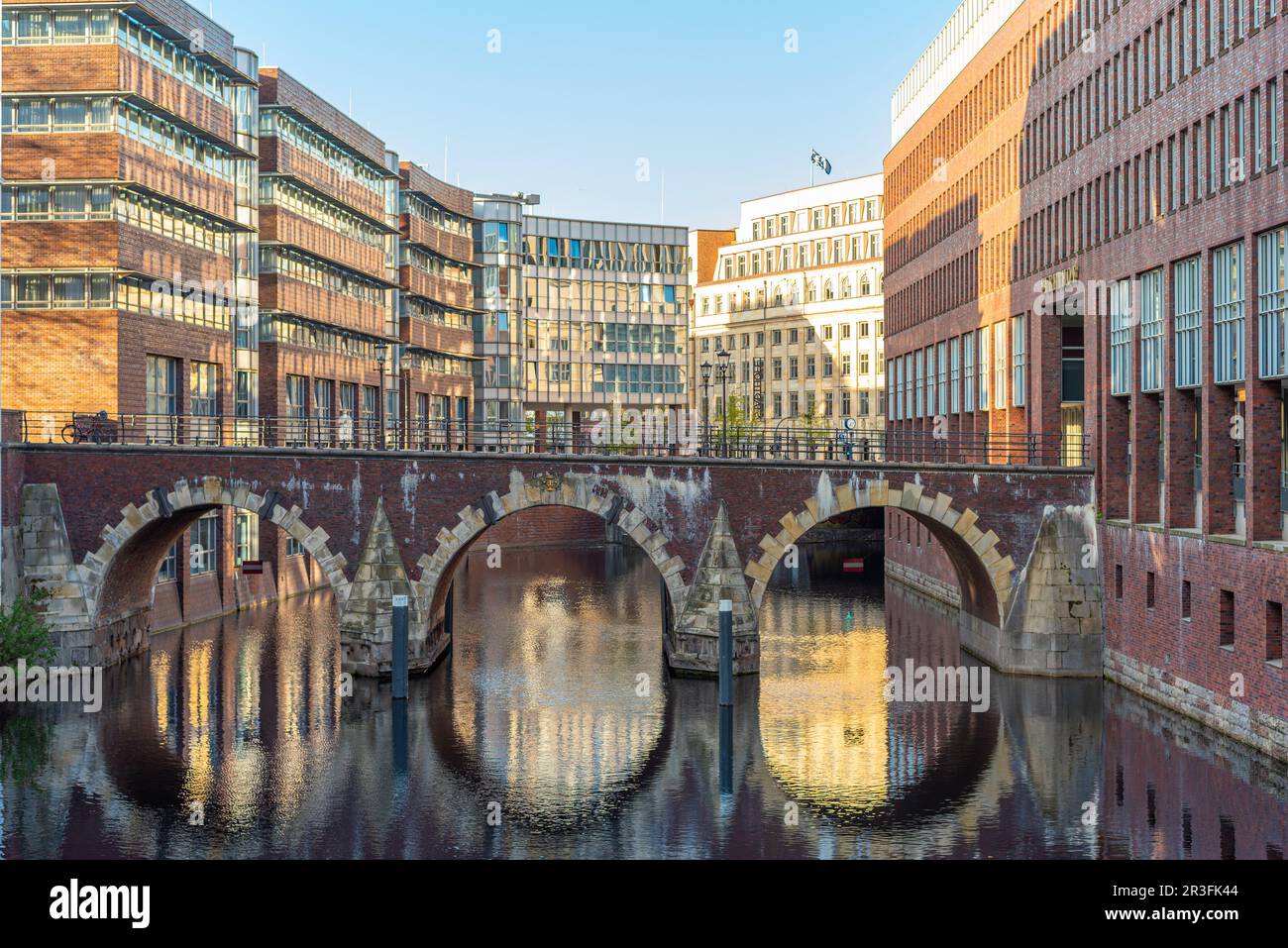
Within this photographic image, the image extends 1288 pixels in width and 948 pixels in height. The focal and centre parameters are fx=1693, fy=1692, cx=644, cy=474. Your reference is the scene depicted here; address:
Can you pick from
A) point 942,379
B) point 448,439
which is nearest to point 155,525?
point 448,439

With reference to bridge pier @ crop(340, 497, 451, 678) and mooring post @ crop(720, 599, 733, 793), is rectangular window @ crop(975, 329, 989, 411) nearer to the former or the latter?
mooring post @ crop(720, 599, 733, 793)

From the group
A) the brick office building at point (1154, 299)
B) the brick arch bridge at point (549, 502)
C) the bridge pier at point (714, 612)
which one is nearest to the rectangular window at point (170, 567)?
the brick arch bridge at point (549, 502)

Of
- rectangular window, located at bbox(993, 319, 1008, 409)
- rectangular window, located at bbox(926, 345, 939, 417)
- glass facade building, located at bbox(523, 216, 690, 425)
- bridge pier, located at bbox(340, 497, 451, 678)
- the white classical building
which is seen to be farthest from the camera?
the white classical building

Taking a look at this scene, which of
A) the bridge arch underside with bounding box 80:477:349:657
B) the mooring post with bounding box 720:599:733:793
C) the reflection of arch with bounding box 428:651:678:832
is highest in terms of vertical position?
the bridge arch underside with bounding box 80:477:349:657

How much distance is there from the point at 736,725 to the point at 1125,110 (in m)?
24.2

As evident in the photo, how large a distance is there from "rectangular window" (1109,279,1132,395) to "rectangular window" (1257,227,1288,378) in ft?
33.4

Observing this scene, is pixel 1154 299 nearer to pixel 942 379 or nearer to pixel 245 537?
pixel 942 379

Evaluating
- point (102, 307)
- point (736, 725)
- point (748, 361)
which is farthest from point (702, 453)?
point (748, 361)

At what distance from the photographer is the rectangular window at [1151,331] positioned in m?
51.9

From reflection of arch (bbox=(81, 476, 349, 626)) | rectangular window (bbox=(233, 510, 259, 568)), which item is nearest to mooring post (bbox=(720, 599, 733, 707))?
reflection of arch (bbox=(81, 476, 349, 626))

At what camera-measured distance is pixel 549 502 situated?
2224 inches

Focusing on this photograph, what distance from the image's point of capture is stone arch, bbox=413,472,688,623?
5634cm

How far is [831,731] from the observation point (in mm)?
47281

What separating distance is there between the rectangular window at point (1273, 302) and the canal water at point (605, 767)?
986 cm
